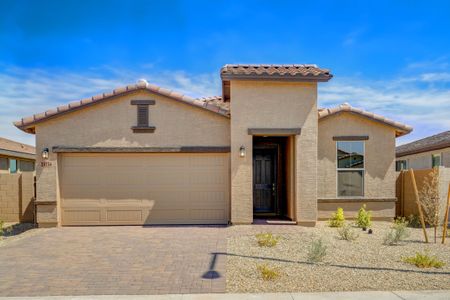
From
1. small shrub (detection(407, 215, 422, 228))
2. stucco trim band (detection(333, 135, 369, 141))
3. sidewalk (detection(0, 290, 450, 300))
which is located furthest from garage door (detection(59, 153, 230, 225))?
small shrub (detection(407, 215, 422, 228))

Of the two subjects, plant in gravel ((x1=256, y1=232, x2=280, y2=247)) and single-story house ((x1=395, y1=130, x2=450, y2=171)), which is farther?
single-story house ((x1=395, y1=130, x2=450, y2=171))

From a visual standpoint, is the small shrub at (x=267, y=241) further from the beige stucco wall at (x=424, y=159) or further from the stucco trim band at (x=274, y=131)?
the beige stucco wall at (x=424, y=159)

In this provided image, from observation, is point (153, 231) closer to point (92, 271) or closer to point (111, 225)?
point (111, 225)

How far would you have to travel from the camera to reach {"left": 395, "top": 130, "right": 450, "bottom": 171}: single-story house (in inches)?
663

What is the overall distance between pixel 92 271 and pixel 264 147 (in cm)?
794

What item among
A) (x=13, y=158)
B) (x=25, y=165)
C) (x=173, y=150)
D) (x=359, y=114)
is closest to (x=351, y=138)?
(x=359, y=114)

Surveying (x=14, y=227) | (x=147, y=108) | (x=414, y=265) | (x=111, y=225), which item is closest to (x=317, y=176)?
(x=414, y=265)

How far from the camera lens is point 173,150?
11.0 meters

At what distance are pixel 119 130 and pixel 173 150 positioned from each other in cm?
184

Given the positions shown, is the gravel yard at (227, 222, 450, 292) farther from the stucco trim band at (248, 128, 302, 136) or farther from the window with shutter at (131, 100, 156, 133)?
the window with shutter at (131, 100, 156, 133)

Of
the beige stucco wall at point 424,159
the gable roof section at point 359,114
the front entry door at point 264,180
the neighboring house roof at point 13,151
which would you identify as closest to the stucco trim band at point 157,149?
the front entry door at point 264,180

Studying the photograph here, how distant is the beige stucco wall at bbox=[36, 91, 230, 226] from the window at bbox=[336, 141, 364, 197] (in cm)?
414

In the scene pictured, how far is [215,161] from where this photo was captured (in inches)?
442

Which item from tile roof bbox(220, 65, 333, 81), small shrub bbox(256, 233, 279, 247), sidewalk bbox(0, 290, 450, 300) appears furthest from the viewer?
tile roof bbox(220, 65, 333, 81)
